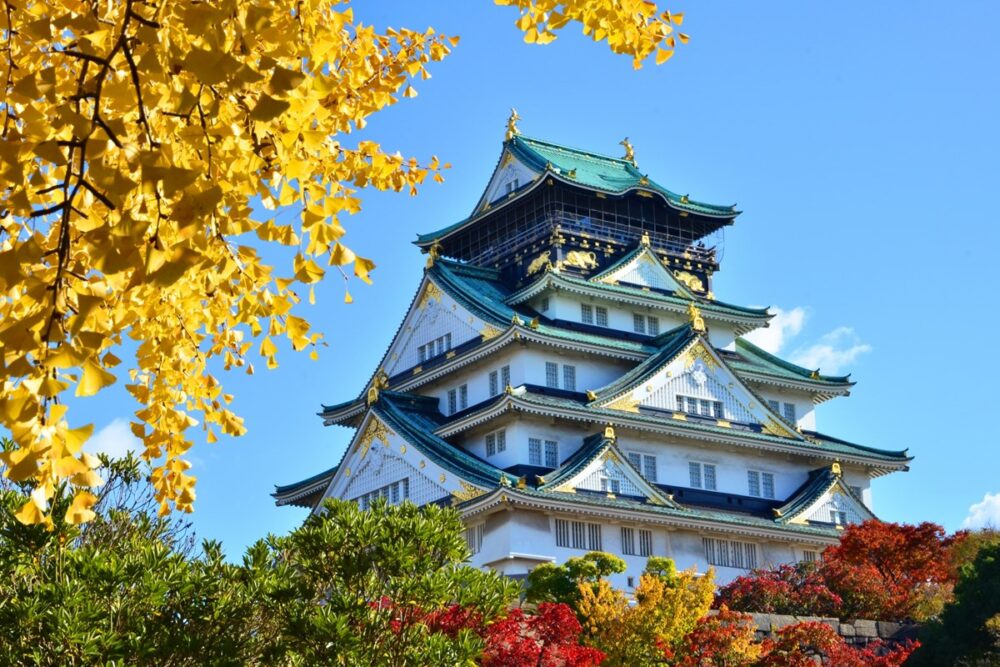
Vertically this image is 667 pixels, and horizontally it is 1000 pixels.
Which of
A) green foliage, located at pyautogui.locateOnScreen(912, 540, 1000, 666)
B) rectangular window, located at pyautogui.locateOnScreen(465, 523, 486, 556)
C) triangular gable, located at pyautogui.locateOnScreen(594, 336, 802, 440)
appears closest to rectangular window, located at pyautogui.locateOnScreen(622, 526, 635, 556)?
triangular gable, located at pyautogui.locateOnScreen(594, 336, 802, 440)

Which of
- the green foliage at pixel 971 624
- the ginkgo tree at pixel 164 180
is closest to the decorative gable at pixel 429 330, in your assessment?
the green foliage at pixel 971 624

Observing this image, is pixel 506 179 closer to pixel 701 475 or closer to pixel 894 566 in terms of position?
pixel 701 475

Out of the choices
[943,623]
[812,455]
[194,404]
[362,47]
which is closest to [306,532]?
[194,404]

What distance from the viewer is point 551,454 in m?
38.1

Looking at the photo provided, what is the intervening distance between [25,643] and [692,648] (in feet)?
42.1

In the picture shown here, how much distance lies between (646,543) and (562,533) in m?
2.93

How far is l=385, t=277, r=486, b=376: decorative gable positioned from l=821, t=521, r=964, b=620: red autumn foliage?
45.3 ft

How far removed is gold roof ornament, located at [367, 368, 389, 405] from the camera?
39.6 meters

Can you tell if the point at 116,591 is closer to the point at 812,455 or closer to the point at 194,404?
the point at 194,404

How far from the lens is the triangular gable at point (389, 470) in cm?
3628

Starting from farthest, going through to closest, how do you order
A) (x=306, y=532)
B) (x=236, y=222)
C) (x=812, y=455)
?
(x=812, y=455) → (x=306, y=532) → (x=236, y=222)

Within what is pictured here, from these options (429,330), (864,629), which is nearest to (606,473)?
(429,330)

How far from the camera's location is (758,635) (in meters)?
24.5

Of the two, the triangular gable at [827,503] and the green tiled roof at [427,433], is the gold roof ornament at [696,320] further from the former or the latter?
the green tiled roof at [427,433]
